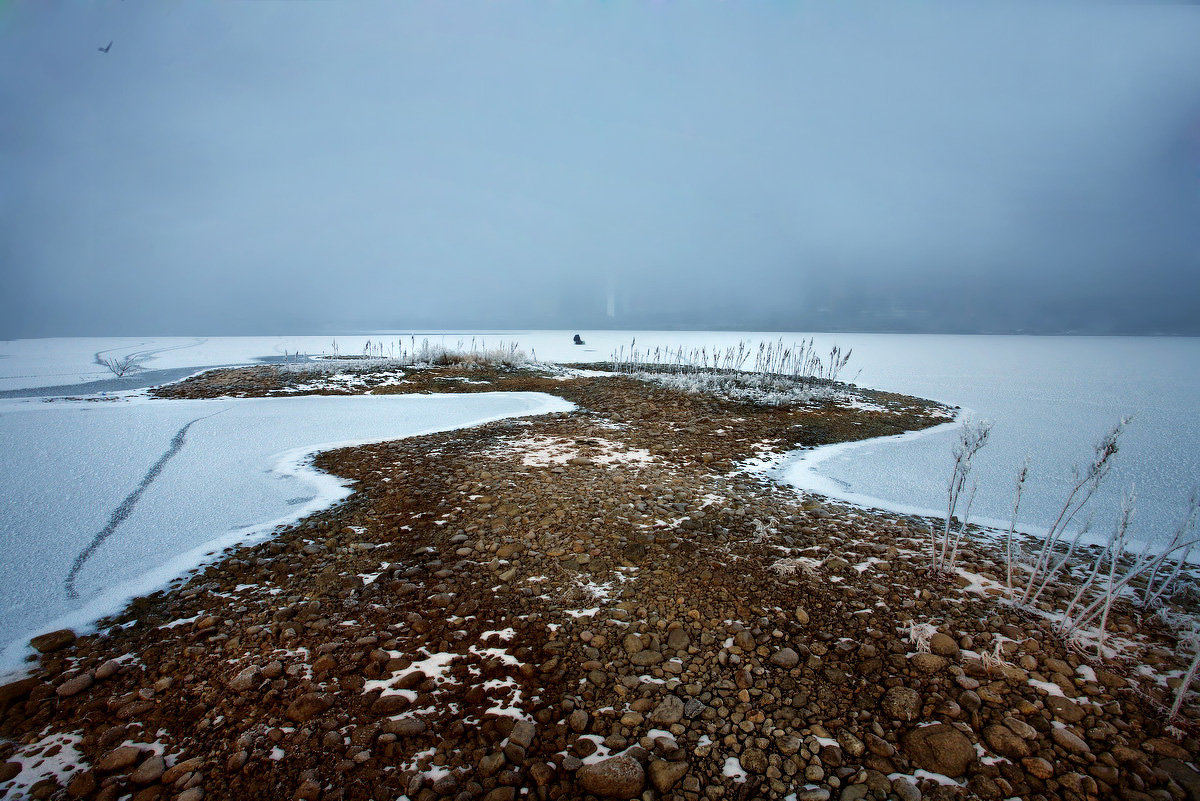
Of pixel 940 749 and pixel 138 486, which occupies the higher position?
pixel 138 486

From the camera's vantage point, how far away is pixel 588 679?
2389 mm

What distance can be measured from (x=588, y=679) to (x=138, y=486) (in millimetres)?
5125

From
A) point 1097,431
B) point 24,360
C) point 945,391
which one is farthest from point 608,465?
point 24,360

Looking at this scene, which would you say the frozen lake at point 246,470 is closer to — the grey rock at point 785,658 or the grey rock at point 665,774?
the grey rock at point 785,658

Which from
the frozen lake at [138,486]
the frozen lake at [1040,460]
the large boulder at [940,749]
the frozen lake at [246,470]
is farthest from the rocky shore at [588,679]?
the frozen lake at [1040,460]

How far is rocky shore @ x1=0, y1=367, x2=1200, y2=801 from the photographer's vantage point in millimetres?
1873

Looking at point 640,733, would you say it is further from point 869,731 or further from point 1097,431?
point 1097,431

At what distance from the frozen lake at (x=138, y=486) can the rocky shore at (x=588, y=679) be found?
424mm

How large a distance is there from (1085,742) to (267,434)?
8620 millimetres

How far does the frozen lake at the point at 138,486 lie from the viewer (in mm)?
3084

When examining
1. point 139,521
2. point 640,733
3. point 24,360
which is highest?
point 24,360

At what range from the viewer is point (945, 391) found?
13.9 m

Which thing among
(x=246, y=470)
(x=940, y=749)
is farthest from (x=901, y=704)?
(x=246, y=470)

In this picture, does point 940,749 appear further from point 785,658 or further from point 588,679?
point 588,679
